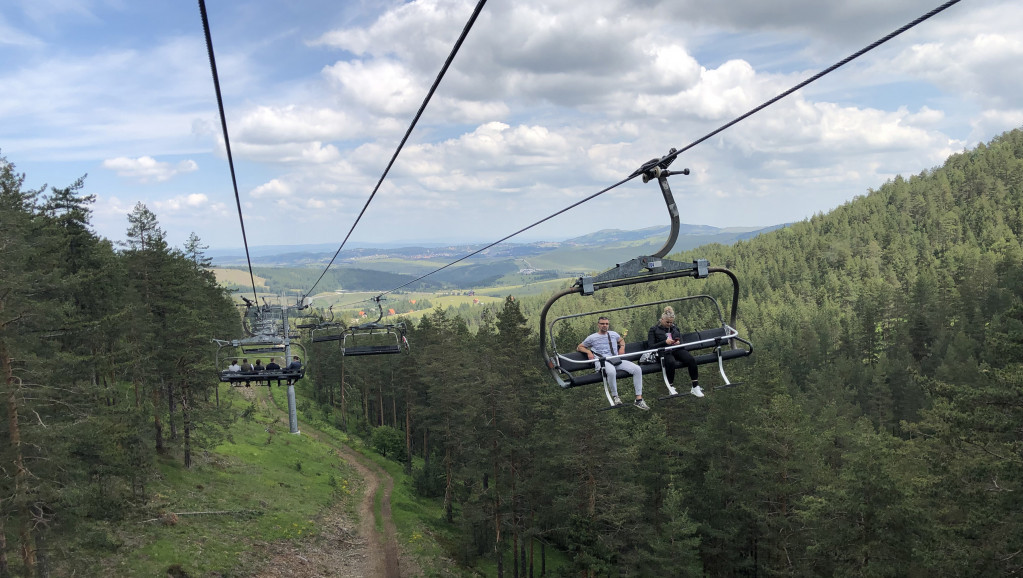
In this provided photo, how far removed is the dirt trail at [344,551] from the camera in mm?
27594

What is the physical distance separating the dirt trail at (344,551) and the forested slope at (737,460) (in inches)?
198

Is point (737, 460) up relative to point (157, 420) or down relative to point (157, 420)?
down

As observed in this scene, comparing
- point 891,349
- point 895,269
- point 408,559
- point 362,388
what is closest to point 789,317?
point 891,349

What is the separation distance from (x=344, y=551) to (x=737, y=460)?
23.2m

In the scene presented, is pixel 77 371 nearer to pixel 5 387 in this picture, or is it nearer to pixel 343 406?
pixel 5 387

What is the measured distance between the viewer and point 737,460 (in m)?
34.2

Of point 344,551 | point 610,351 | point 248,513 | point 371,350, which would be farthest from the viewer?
point 344,551

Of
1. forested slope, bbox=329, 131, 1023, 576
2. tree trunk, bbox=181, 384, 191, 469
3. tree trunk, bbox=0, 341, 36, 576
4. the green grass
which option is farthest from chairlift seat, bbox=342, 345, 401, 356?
tree trunk, bbox=181, 384, 191, 469

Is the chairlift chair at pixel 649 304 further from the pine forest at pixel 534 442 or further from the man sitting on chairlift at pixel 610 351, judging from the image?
the pine forest at pixel 534 442

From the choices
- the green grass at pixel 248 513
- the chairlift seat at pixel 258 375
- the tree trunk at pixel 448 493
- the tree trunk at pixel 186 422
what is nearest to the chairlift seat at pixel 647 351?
the chairlift seat at pixel 258 375

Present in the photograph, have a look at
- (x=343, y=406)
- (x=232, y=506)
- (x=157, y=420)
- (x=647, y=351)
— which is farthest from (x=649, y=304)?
(x=343, y=406)

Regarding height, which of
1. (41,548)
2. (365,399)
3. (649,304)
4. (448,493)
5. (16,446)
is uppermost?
(649,304)

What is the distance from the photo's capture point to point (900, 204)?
175875 millimetres

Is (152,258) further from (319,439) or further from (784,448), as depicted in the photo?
(784,448)
